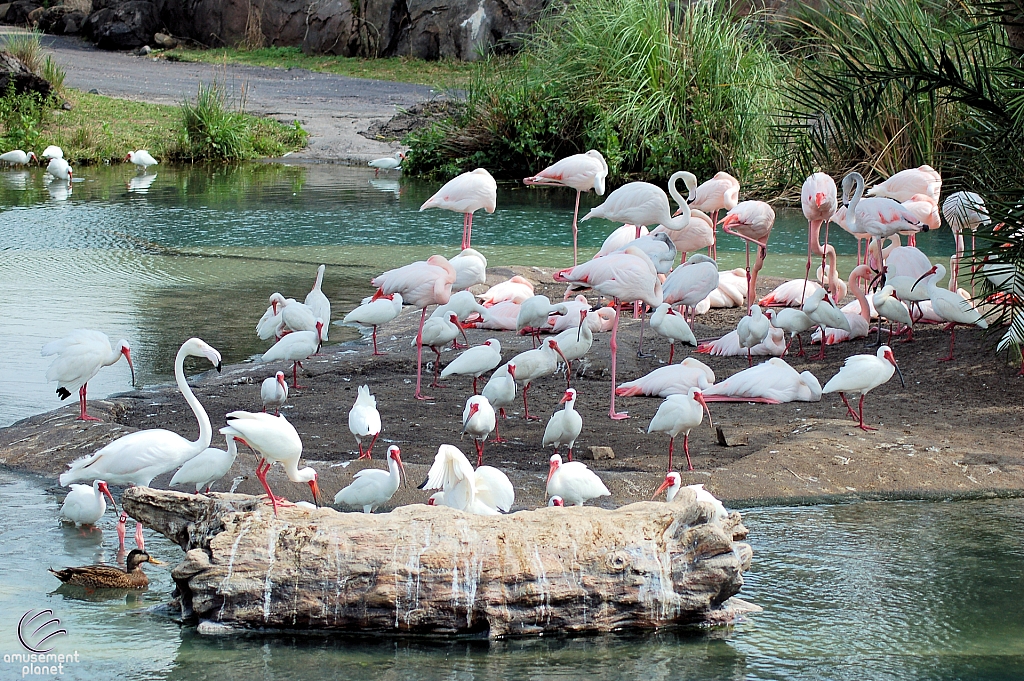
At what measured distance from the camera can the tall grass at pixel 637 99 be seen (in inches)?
592

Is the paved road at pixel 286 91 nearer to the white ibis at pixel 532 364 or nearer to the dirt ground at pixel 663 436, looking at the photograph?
the dirt ground at pixel 663 436

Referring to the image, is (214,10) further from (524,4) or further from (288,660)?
(288,660)

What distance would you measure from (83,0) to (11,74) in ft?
49.6

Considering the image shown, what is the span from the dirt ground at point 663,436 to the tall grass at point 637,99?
7459 millimetres

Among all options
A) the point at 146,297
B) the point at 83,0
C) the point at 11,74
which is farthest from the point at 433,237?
the point at 83,0

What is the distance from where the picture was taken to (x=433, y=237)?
12250 mm

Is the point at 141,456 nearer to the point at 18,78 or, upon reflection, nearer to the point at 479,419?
the point at 479,419

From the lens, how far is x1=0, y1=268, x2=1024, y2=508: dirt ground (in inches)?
221

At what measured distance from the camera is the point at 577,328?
6.96m

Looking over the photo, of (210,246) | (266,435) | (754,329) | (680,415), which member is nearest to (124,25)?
(210,246)

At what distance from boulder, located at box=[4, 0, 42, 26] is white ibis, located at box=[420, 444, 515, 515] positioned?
32233 millimetres

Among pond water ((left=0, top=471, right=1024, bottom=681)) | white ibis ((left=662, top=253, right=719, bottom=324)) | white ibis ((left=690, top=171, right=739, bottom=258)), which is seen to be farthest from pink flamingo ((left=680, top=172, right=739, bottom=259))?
pond water ((left=0, top=471, right=1024, bottom=681))

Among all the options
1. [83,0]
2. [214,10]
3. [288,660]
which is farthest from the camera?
[83,0]

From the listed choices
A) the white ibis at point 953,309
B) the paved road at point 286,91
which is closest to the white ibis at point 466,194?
the white ibis at point 953,309
